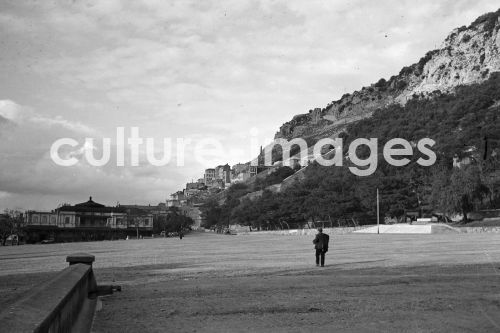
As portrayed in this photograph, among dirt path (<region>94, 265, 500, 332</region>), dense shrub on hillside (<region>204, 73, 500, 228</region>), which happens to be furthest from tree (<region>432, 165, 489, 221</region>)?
dirt path (<region>94, 265, 500, 332</region>)

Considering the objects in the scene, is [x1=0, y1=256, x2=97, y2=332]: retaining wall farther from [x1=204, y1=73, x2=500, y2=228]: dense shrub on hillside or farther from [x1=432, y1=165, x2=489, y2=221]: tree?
[x1=204, y1=73, x2=500, y2=228]: dense shrub on hillside

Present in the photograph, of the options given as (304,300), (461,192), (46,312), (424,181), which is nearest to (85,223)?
(424,181)

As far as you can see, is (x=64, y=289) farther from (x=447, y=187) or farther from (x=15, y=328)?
(x=447, y=187)

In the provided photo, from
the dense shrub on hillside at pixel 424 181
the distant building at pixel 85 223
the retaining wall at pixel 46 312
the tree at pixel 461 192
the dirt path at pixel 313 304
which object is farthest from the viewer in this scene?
the distant building at pixel 85 223

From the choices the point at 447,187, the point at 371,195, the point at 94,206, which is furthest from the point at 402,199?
the point at 94,206

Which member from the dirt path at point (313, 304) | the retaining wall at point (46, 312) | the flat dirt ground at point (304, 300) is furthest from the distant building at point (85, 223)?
the retaining wall at point (46, 312)

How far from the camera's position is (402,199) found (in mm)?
90062

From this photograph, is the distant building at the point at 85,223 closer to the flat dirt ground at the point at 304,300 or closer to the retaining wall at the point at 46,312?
the flat dirt ground at the point at 304,300

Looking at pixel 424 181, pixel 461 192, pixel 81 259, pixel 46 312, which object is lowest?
pixel 81 259

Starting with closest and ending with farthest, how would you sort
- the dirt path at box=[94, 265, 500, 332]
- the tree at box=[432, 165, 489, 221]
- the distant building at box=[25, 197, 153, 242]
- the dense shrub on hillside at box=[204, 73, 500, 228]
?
the dirt path at box=[94, 265, 500, 332]
the tree at box=[432, 165, 489, 221]
the dense shrub on hillside at box=[204, 73, 500, 228]
the distant building at box=[25, 197, 153, 242]

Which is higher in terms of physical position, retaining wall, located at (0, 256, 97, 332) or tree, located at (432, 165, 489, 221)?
tree, located at (432, 165, 489, 221)

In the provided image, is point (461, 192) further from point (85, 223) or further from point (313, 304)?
point (85, 223)

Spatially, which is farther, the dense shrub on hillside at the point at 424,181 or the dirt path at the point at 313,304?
the dense shrub on hillside at the point at 424,181

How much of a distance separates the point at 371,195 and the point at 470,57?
4654 inches
